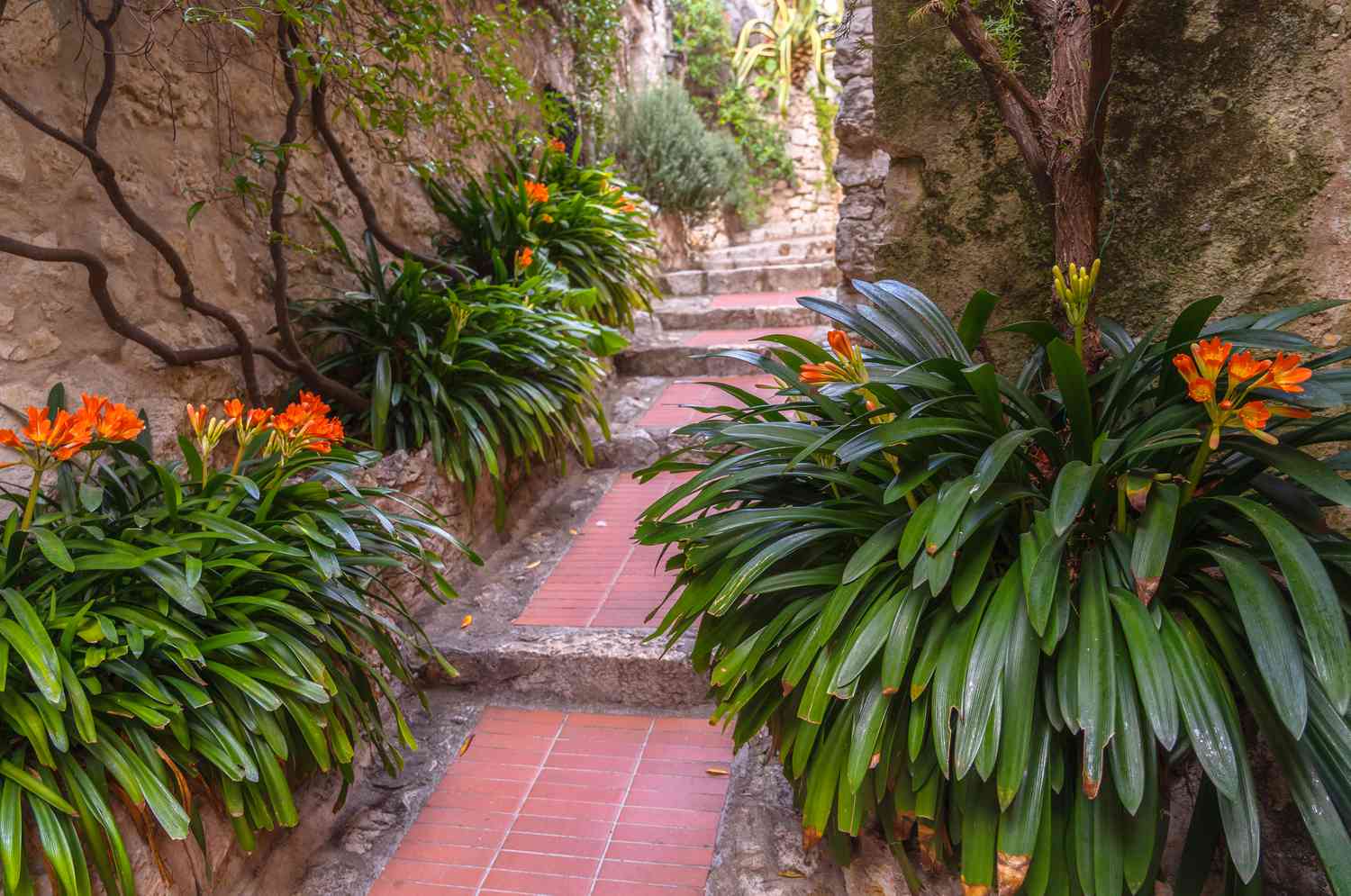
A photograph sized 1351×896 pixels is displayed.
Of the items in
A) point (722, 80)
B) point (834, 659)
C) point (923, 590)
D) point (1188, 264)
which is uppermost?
point (722, 80)

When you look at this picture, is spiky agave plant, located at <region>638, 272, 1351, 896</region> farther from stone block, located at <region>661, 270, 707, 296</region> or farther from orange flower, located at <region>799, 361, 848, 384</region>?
stone block, located at <region>661, 270, 707, 296</region>

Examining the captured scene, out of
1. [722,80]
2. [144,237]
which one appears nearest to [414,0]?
[144,237]

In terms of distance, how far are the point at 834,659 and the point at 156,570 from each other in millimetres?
1200

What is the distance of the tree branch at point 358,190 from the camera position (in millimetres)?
2787

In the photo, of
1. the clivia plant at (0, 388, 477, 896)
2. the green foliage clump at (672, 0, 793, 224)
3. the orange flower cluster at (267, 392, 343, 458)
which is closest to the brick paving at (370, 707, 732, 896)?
the clivia plant at (0, 388, 477, 896)

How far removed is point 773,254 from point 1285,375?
19.4 feet

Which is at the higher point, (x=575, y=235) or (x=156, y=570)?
(x=575, y=235)

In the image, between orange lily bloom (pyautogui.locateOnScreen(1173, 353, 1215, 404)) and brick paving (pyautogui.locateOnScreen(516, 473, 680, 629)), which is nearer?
orange lily bloom (pyautogui.locateOnScreen(1173, 353, 1215, 404))

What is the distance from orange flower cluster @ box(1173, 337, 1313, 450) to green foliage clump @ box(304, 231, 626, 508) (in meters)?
1.99

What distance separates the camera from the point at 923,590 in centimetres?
137

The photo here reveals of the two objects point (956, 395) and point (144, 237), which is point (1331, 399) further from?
point (144, 237)

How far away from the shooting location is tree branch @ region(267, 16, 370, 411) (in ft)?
8.26

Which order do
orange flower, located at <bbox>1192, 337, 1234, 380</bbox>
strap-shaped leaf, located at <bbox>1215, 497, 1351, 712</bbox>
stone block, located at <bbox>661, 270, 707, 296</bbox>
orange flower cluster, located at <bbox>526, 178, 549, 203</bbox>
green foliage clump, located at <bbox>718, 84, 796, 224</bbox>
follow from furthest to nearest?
green foliage clump, located at <bbox>718, 84, 796, 224</bbox>, stone block, located at <bbox>661, 270, 707, 296</bbox>, orange flower cluster, located at <bbox>526, 178, 549, 203</bbox>, orange flower, located at <bbox>1192, 337, 1234, 380</bbox>, strap-shaped leaf, located at <bbox>1215, 497, 1351, 712</bbox>

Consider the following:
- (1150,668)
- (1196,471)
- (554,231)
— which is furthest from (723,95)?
(1150,668)
